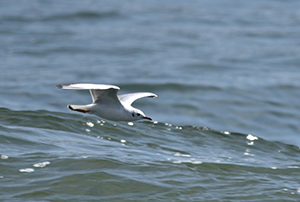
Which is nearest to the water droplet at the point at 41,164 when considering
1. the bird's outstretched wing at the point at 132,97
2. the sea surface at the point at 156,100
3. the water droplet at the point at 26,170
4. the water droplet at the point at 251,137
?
the sea surface at the point at 156,100

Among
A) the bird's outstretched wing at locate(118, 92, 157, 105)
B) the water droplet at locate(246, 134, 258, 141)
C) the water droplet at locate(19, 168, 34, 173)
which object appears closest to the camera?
the bird's outstretched wing at locate(118, 92, 157, 105)

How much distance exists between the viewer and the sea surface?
10922 mm

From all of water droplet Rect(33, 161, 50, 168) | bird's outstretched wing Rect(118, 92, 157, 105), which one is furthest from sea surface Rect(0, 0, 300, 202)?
bird's outstretched wing Rect(118, 92, 157, 105)

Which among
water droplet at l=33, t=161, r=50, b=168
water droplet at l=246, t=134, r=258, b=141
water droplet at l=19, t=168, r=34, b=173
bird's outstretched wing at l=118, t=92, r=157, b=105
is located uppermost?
water droplet at l=246, t=134, r=258, b=141

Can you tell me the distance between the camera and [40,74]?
1983 centimetres

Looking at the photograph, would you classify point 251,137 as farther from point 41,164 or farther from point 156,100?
point 41,164

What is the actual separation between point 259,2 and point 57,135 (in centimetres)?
2124

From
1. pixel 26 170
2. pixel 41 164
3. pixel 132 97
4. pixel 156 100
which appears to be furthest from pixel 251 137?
pixel 26 170

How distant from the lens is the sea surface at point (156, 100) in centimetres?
1092

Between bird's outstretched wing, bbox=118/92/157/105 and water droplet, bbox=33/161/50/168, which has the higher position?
bird's outstretched wing, bbox=118/92/157/105

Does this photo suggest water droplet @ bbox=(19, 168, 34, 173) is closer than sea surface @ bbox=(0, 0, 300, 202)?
Yes

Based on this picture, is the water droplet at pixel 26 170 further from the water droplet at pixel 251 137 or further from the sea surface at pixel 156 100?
the water droplet at pixel 251 137

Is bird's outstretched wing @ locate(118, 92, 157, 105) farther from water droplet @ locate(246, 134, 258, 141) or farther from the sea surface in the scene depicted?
water droplet @ locate(246, 134, 258, 141)

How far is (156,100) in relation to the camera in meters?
17.8
